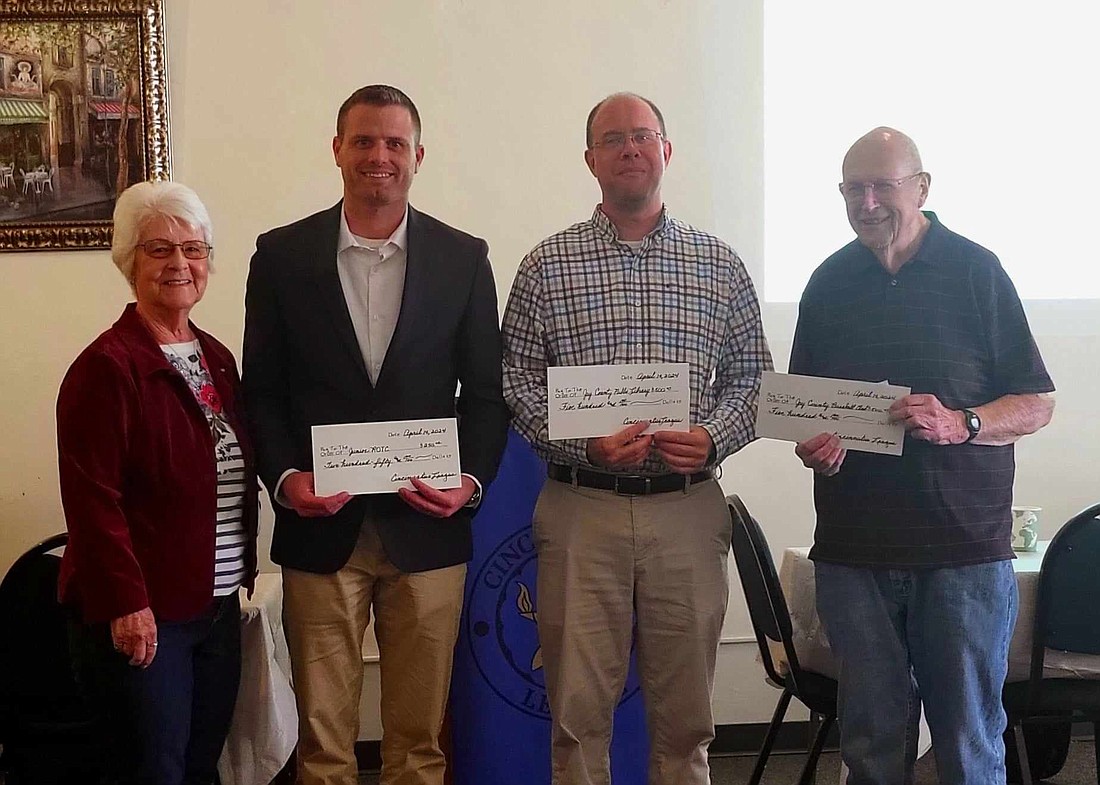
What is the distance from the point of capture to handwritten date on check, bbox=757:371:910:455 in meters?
1.92

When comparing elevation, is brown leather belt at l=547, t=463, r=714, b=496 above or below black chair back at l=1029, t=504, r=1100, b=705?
above

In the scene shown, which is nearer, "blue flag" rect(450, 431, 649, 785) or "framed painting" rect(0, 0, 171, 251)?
"blue flag" rect(450, 431, 649, 785)

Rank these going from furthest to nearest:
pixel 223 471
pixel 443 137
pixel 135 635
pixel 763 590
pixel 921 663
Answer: pixel 443 137
pixel 763 590
pixel 921 663
pixel 223 471
pixel 135 635

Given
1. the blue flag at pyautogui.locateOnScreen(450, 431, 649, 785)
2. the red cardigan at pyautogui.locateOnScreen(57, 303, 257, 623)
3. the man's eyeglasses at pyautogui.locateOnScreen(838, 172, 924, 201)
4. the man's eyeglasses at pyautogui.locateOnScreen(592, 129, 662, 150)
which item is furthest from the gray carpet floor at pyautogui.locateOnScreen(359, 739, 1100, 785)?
the man's eyeglasses at pyautogui.locateOnScreen(592, 129, 662, 150)

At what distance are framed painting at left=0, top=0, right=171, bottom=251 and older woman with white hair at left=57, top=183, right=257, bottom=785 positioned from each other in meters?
1.42

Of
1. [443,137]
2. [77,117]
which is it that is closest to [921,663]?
[443,137]

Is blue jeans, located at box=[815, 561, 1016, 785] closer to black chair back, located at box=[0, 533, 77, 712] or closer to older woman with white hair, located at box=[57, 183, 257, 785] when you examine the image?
older woman with white hair, located at box=[57, 183, 257, 785]

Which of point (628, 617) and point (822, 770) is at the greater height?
point (628, 617)

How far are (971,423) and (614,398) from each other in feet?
2.25

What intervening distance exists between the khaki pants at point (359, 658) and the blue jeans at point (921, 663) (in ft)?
2.65

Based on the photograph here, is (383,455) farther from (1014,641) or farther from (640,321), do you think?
(1014,641)

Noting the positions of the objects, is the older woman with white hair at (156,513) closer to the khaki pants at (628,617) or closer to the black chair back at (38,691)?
the khaki pants at (628,617)

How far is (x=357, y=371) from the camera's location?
1950 mm

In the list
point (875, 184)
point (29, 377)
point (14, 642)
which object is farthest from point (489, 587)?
point (29, 377)
